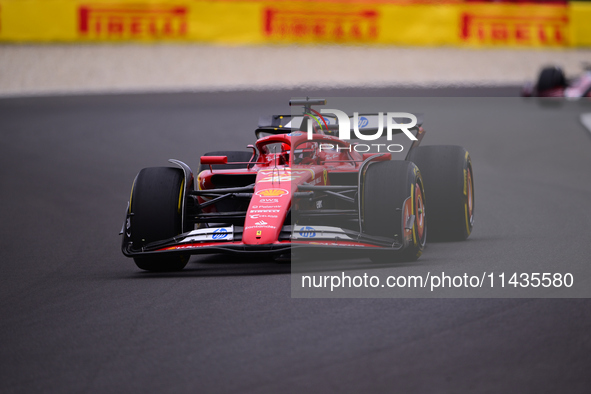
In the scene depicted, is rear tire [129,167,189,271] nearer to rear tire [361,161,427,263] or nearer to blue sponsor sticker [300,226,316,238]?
blue sponsor sticker [300,226,316,238]

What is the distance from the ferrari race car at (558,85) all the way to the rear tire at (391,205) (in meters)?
14.5

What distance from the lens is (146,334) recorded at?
16.2ft

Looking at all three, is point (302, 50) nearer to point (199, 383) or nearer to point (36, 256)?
point (36, 256)

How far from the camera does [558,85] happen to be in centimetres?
2048

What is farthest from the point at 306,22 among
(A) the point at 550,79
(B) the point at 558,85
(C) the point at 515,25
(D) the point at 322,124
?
(D) the point at 322,124

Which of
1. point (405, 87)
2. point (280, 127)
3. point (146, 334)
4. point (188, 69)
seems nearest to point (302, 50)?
point (188, 69)

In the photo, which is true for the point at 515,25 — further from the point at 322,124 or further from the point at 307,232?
the point at 307,232

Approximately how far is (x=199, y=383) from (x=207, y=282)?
7.54ft

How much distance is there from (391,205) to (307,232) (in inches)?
26.6

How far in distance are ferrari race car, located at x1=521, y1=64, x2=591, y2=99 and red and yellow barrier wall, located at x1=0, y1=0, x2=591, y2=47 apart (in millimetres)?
4939

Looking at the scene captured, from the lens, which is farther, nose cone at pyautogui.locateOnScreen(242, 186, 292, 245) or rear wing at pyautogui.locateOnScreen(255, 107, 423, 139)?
rear wing at pyautogui.locateOnScreen(255, 107, 423, 139)

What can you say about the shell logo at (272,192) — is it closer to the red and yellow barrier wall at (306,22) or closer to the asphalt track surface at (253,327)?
the asphalt track surface at (253,327)

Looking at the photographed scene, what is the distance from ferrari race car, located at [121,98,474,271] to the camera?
643cm

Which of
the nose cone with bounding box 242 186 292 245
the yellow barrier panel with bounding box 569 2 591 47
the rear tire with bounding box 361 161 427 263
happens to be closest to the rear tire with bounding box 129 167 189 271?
the nose cone with bounding box 242 186 292 245
